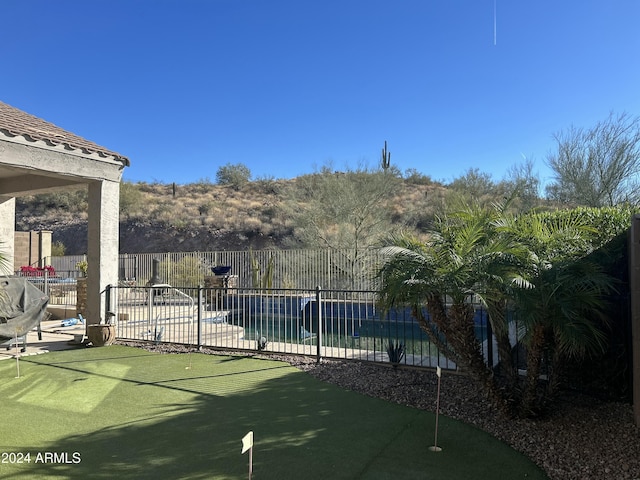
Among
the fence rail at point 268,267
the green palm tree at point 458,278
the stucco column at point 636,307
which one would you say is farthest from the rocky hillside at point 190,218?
the stucco column at point 636,307

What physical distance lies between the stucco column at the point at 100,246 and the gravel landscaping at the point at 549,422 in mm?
6005

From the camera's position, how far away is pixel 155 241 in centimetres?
3762

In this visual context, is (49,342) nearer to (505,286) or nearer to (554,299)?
(505,286)

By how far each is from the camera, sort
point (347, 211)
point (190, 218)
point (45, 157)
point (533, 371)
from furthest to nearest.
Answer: point (190, 218)
point (347, 211)
point (45, 157)
point (533, 371)

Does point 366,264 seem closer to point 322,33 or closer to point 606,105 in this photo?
point 322,33

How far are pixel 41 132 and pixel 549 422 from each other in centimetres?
1075

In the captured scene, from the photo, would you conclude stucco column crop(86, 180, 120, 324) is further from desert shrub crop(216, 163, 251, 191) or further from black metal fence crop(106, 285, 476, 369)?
desert shrub crop(216, 163, 251, 191)

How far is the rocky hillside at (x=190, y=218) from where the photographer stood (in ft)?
119

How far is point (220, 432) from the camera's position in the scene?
14.0ft

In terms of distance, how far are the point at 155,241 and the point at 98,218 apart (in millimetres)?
29380

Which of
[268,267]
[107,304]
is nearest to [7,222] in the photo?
[107,304]

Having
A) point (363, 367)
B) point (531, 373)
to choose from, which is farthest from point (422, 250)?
point (363, 367)

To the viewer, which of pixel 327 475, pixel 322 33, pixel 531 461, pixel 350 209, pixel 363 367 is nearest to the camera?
pixel 327 475

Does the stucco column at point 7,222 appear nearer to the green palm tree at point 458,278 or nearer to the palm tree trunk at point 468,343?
the green palm tree at point 458,278
